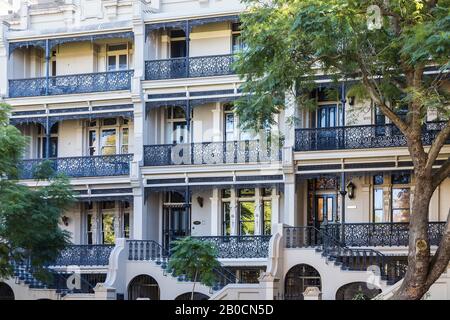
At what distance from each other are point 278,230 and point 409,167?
5237 mm

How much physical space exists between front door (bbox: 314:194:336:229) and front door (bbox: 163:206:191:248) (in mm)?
5512

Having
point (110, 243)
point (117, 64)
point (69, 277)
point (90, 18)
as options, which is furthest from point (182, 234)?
point (90, 18)

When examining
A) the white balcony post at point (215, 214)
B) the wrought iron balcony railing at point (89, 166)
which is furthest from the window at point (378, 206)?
the wrought iron balcony railing at point (89, 166)

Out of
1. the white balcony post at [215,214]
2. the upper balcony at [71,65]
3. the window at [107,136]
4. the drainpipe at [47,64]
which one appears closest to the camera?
the white balcony post at [215,214]

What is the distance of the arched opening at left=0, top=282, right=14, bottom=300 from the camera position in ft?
107

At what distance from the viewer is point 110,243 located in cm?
3538

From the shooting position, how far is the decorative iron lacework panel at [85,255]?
3338cm

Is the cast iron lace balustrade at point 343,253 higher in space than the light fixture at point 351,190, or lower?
lower

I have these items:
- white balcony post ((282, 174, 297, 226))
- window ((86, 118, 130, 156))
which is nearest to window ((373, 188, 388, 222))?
white balcony post ((282, 174, 297, 226))

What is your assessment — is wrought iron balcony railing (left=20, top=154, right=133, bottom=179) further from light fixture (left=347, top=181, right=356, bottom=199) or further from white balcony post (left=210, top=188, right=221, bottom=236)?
light fixture (left=347, top=181, right=356, bottom=199)

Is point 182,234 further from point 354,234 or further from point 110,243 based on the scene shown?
point 354,234

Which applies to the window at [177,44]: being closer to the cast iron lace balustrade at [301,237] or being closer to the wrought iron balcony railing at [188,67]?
the wrought iron balcony railing at [188,67]

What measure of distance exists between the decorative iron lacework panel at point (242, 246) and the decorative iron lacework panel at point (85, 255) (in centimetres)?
426

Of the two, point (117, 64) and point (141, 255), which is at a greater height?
point (117, 64)
